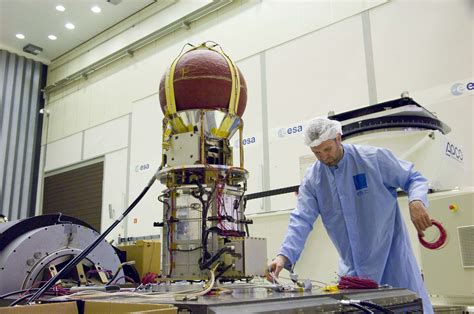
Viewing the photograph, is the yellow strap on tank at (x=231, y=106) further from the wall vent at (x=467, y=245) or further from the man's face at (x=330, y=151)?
the wall vent at (x=467, y=245)

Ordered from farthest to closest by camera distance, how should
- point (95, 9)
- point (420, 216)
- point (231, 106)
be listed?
point (95, 9) < point (231, 106) < point (420, 216)

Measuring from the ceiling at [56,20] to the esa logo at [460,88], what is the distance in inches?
164

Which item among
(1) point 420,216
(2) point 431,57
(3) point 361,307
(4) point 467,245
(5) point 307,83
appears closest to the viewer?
(3) point 361,307

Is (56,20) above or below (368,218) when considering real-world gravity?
above

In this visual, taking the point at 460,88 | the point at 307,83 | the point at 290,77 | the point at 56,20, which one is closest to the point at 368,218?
the point at 460,88

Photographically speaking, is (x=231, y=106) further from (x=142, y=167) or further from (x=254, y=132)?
(x=142, y=167)

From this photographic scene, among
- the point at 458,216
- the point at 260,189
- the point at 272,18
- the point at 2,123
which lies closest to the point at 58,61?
the point at 2,123

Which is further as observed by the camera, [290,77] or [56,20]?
[56,20]

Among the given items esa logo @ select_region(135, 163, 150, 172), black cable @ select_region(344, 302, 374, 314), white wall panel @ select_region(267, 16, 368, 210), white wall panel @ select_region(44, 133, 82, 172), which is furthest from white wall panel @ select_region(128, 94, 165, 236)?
black cable @ select_region(344, 302, 374, 314)

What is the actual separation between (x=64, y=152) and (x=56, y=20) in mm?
1993

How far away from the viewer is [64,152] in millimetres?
6906

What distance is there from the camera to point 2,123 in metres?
6.74

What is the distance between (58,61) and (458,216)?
23.0 ft

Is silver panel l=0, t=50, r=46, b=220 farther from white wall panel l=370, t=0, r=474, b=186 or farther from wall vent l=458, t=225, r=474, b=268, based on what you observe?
wall vent l=458, t=225, r=474, b=268
